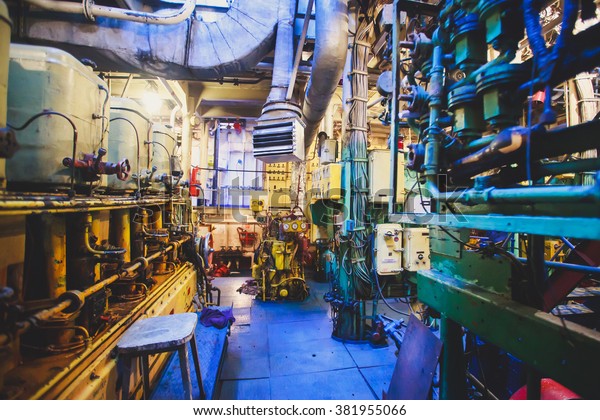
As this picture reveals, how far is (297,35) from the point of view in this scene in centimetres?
372

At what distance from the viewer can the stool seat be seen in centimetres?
177

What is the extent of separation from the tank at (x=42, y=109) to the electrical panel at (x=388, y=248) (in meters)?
3.35

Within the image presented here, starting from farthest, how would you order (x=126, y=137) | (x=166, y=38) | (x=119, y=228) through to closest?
(x=166, y=38) < (x=126, y=137) < (x=119, y=228)

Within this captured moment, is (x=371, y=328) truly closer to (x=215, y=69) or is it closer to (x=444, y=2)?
(x=444, y=2)

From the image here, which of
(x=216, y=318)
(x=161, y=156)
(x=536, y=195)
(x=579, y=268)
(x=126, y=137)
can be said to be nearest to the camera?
(x=536, y=195)

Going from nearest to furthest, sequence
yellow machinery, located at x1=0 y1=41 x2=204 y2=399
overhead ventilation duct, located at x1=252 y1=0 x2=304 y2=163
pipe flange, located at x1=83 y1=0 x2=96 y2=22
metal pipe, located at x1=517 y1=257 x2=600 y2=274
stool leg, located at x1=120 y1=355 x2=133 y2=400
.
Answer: yellow machinery, located at x1=0 y1=41 x2=204 y2=399 → metal pipe, located at x1=517 y1=257 x2=600 y2=274 → stool leg, located at x1=120 y1=355 x2=133 y2=400 → pipe flange, located at x1=83 y1=0 x2=96 y2=22 → overhead ventilation duct, located at x1=252 y1=0 x2=304 y2=163

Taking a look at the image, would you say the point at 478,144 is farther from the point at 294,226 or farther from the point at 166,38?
the point at 294,226

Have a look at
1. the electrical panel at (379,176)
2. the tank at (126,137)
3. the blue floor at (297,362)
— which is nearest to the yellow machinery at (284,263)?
the blue floor at (297,362)

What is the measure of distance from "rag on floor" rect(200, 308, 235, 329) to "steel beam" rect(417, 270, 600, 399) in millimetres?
2947

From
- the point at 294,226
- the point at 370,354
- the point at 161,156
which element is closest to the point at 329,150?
the point at 294,226

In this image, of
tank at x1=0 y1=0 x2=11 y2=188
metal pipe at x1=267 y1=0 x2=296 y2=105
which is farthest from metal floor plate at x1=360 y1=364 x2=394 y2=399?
metal pipe at x1=267 y1=0 x2=296 y2=105

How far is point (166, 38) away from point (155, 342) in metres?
3.68

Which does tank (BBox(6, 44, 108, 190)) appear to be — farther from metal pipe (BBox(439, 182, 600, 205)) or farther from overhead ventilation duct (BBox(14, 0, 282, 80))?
metal pipe (BBox(439, 182, 600, 205))

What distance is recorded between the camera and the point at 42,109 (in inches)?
64.7
